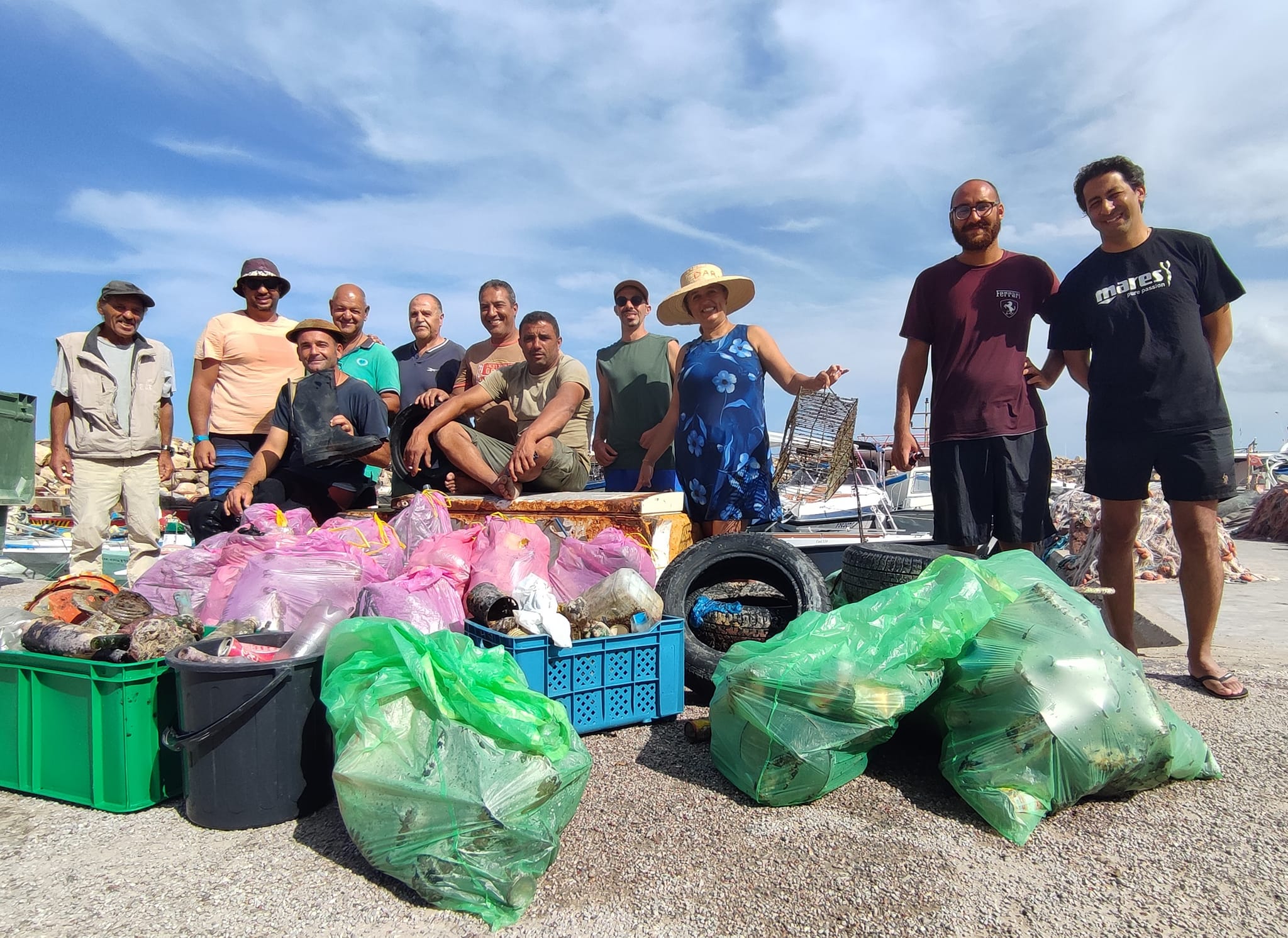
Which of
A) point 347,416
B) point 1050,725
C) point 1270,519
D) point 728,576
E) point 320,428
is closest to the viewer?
point 1050,725

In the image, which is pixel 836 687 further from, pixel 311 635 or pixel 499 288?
pixel 499 288

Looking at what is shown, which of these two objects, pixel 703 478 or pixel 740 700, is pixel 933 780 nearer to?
pixel 740 700

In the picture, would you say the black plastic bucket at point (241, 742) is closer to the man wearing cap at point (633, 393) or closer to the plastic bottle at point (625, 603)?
the plastic bottle at point (625, 603)

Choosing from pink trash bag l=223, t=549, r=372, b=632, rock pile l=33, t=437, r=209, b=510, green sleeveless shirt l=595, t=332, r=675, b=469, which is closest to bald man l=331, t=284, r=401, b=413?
green sleeveless shirt l=595, t=332, r=675, b=469

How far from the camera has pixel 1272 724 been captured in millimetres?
2832

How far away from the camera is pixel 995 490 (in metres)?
3.45

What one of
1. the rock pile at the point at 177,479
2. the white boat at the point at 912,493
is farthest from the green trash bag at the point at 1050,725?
the white boat at the point at 912,493

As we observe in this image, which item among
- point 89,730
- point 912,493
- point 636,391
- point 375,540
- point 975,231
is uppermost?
point 975,231

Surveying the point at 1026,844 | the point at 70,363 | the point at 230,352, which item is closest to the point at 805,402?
the point at 1026,844

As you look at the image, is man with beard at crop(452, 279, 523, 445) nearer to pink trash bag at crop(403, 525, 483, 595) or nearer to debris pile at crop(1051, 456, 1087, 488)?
pink trash bag at crop(403, 525, 483, 595)

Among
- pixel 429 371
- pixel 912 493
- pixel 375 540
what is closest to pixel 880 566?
pixel 375 540

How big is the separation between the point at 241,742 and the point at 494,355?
3693 mm

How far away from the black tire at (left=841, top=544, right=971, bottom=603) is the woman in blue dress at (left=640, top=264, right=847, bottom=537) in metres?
0.78

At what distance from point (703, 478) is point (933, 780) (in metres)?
2.09
